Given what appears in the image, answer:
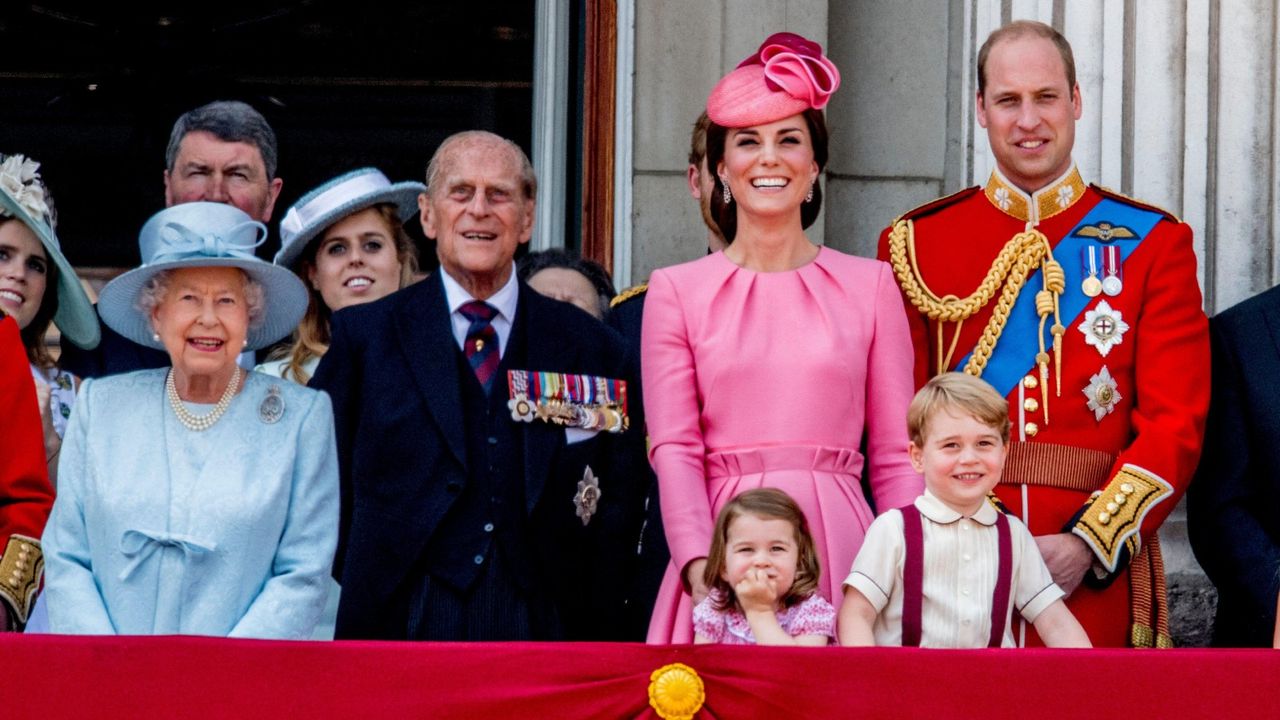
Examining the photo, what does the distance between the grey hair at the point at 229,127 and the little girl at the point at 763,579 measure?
219cm

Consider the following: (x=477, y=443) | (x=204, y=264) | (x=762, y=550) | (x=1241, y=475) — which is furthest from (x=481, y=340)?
(x=1241, y=475)

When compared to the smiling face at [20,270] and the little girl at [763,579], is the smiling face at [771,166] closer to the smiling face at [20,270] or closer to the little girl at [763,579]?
the little girl at [763,579]

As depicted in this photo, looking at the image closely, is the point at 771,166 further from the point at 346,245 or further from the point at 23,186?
the point at 23,186

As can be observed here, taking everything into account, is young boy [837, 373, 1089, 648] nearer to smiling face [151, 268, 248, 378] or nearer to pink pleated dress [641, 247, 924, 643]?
pink pleated dress [641, 247, 924, 643]

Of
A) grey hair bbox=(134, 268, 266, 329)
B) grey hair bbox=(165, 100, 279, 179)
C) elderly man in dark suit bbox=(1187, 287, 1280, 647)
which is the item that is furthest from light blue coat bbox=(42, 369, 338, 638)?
elderly man in dark suit bbox=(1187, 287, 1280, 647)

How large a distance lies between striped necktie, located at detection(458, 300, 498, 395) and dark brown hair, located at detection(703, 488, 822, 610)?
0.81 metres

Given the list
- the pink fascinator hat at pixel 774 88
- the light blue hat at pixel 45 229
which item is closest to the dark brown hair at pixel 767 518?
the pink fascinator hat at pixel 774 88

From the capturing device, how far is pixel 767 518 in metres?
4.00

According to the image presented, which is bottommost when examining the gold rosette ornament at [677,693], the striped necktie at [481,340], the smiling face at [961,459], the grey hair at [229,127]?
the gold rosette ornament at [677,693]

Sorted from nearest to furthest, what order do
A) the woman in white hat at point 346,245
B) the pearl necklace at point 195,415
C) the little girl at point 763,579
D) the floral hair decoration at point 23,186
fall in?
1. the little girl at point 763,579
2. the pearl necklace at point 195,415
3. the floral hair decoration at point 23,186
4. the woman in white hat at point 346,245

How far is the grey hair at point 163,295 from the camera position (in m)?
4.35

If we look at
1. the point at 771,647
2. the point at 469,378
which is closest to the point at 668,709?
the point at 771,647

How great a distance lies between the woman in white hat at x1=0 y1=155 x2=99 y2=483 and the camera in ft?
16.1

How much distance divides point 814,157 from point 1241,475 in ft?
3.75
